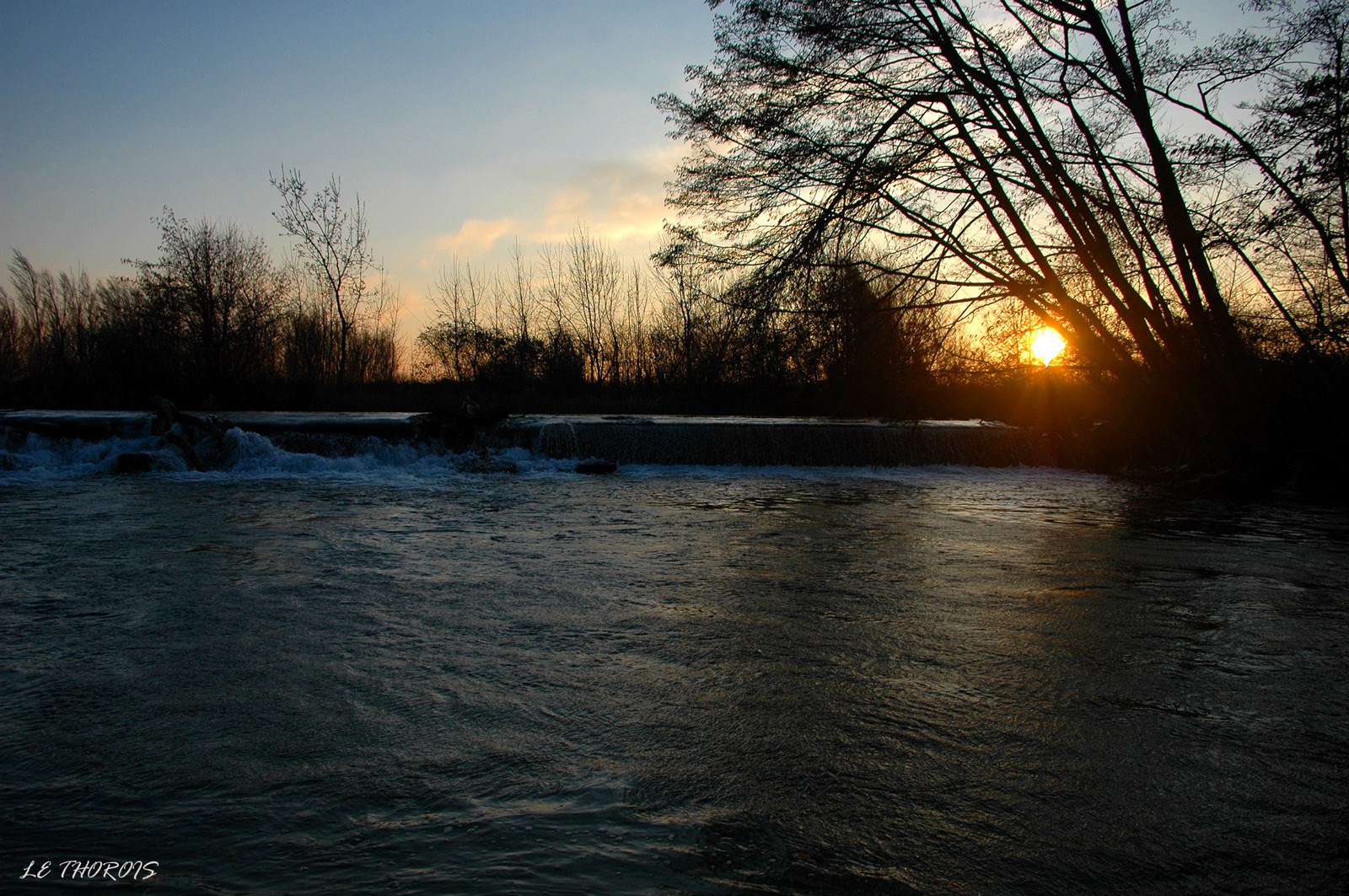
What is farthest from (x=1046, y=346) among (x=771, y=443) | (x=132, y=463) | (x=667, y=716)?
(x=132, y=463)

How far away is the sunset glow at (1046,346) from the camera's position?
11.1 m

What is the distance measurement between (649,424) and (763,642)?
10.3 metres

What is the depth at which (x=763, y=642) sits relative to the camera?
379 centimetres

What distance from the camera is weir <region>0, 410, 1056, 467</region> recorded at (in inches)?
479

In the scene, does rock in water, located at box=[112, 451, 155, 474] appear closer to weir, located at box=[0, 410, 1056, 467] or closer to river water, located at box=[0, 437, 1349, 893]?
weir, located at box=[0, 410, 1056, 467]

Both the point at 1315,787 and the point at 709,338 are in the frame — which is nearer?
the point at 1315,787

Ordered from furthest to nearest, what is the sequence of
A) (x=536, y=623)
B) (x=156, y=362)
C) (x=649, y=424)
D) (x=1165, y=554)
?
(x=156, y=362)
(x=649, y=424)
(x=1165, y=554)
(x=536, y=623)

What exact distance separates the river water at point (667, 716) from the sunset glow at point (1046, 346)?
5.30m

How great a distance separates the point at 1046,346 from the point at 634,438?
611 cm

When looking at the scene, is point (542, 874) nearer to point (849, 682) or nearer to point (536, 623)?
point (849, 682)

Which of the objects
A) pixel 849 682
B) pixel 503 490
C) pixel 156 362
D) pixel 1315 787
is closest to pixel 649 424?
pixel 503 490

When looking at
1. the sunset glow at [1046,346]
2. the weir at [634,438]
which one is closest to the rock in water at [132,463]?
the weir at [634,438]

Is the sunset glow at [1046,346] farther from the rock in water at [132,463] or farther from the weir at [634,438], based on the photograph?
the rock in water at [132,463]

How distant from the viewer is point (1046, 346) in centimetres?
→ 1147
